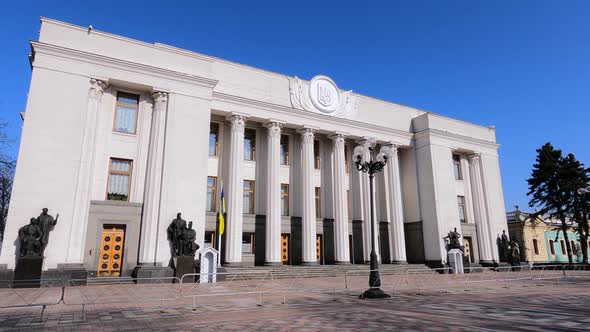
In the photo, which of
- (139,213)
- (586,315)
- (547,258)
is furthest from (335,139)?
(547,258)

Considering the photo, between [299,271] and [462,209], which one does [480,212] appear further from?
[299,271]

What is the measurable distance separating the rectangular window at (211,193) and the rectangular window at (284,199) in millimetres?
4724

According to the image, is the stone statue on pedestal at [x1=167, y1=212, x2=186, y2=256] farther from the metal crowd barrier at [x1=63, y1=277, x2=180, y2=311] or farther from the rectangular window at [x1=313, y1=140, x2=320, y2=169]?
the rectangular window at [x1=313, y1=140, x2=320, y2=169]

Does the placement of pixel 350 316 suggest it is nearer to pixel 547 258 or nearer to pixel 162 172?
pixel 162 172

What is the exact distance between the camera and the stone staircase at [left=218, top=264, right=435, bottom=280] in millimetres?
19531

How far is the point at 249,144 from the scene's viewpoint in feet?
82.5

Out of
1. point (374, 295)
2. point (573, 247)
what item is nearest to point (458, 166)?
point (573, 247)

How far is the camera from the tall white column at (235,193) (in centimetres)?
2106

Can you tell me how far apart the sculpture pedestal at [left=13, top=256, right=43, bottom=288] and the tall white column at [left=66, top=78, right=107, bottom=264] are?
1.22 meters

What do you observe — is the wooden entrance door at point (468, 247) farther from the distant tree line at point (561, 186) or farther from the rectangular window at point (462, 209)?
the distant tree line at point (561, 186)

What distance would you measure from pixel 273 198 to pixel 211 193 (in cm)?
382

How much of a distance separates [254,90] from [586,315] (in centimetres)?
1994

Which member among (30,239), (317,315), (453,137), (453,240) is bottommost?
(317,315)

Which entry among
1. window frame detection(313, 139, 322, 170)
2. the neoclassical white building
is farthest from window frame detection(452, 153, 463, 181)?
window frame detection(313, 139, 322, 170)
